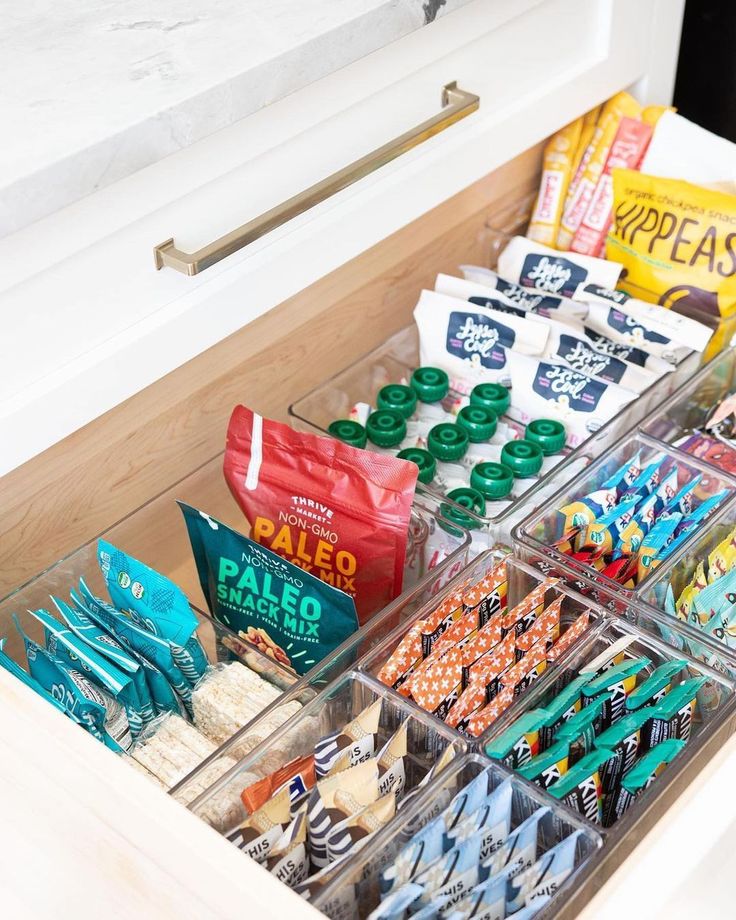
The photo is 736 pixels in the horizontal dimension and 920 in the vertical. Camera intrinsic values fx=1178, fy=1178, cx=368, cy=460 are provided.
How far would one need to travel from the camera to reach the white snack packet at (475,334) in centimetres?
134

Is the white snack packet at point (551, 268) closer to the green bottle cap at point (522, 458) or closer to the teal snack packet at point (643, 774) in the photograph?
the green bottle cap at point (522, 458)

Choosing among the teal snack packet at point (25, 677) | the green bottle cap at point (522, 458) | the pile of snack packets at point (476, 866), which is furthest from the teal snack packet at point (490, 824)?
the green bottle cap at point (522, 458)

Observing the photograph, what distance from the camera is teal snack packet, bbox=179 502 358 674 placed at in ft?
3.34

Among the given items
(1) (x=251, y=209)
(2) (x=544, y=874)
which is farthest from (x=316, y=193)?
(2) (x=544, y=874)

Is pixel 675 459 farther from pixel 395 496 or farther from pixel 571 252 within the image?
pixel 571 252

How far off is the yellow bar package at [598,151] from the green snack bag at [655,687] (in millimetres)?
736

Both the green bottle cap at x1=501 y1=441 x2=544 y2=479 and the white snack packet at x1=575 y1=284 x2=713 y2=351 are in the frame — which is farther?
the white snack packet at x1=575 y1=284 x2=713 y2=351

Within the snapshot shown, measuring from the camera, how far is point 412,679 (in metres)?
0.93

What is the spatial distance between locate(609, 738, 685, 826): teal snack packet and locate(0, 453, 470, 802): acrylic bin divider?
0.77 ft

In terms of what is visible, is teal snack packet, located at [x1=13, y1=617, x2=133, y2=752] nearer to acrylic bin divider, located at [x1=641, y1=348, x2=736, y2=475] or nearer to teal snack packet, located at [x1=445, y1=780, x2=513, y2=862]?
teal snack packet, located at [x1=445, y1=780, x2=513, y2=862]

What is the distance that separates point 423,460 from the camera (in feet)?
3.93

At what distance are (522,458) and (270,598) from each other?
1.03 feet

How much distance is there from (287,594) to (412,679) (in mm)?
159

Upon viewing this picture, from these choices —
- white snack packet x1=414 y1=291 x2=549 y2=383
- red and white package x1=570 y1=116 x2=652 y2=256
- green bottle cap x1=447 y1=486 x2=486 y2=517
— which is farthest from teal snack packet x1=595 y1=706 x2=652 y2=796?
red and white package x1=570 y1=116 x2=652 y2=256
